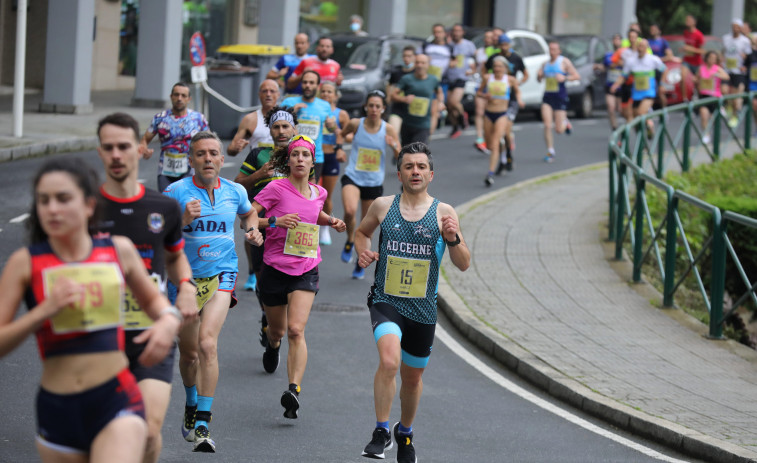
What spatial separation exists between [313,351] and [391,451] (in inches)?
95.9

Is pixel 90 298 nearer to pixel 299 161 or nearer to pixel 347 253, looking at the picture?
pixel 299 161

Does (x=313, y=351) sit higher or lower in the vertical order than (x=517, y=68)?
lower

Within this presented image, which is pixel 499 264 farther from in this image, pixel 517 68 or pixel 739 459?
pixel 517 68

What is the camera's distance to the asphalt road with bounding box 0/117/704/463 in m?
7.69

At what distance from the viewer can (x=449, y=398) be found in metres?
9.33

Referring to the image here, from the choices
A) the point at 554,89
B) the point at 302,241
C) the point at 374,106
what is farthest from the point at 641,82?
the point at 302,241

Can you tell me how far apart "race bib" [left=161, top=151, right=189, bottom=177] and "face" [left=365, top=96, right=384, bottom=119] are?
7.04 feet

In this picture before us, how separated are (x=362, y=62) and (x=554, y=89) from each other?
13.1 feet

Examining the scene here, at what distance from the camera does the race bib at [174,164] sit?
1191 cm

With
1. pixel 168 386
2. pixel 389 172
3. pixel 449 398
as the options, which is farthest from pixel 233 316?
pixel 389 172

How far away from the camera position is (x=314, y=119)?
1316cm

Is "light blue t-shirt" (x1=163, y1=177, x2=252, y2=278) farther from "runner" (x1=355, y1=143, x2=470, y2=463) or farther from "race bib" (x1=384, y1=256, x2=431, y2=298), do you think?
"race bib" (x1=384, y1=256, x2=431, y2=298)

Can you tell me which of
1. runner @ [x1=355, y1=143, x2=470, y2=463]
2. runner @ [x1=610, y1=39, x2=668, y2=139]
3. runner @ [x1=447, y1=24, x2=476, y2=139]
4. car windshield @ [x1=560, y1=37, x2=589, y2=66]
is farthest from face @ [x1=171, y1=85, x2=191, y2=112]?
car windshield @ [x1=560, y1=37, x2=589, y2=66]

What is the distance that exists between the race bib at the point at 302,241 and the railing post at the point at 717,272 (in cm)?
451
